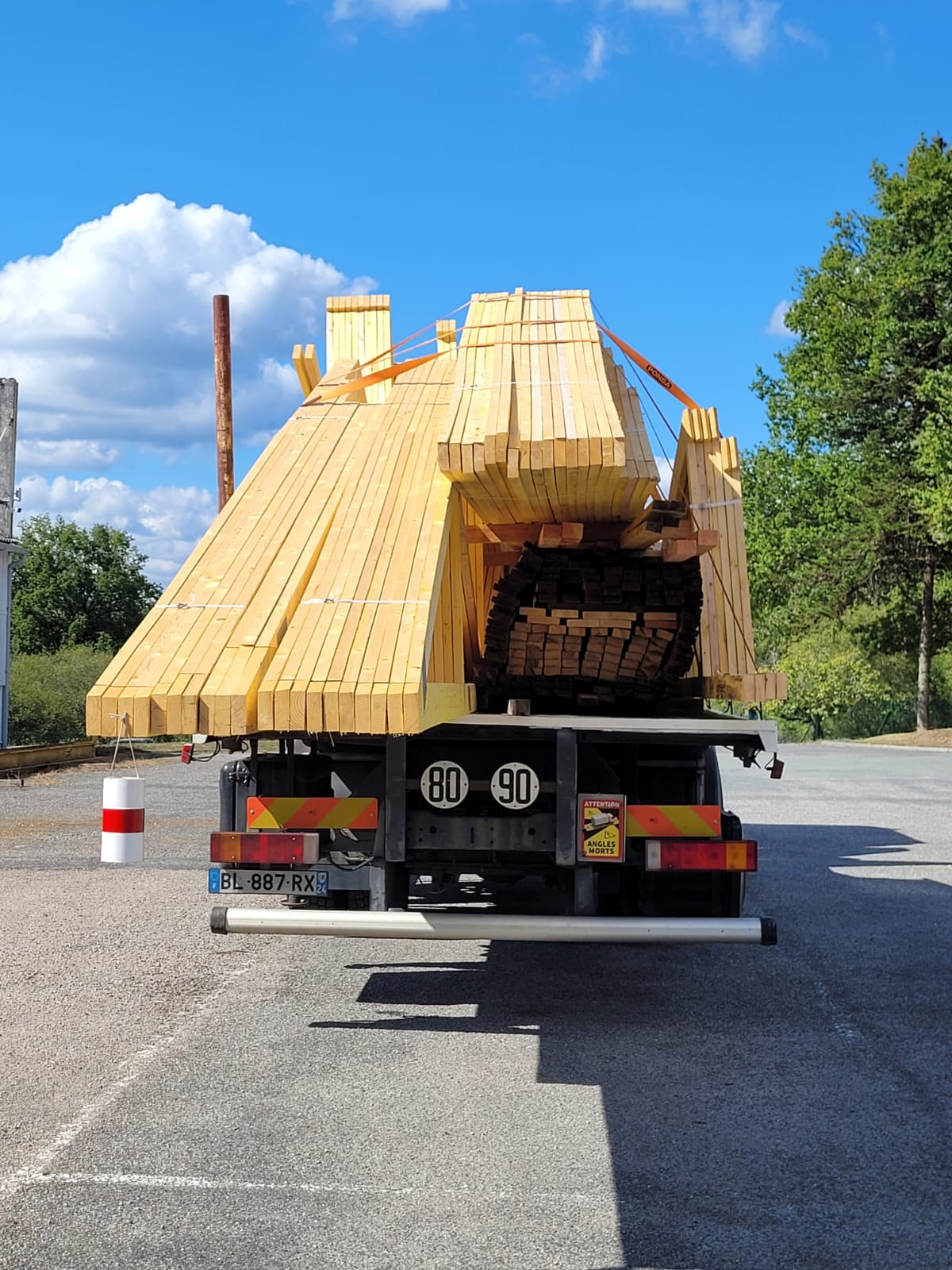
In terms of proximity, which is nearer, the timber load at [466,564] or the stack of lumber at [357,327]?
the timber load at [466,564]

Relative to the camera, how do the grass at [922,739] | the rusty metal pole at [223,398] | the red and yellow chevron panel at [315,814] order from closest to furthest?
the red and yellow chevron panel at [315,814]
the rusty metal pole at [223,398]
the grass at [922,739]

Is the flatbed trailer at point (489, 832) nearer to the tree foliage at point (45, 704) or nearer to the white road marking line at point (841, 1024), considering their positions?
the white road marking line at point (841, 1024)

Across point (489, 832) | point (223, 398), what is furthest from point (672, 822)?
point (223, 398)

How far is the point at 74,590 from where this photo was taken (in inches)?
2756

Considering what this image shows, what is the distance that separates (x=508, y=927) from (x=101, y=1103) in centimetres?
189

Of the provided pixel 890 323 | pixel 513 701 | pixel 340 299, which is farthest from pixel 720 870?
pixel 890 323

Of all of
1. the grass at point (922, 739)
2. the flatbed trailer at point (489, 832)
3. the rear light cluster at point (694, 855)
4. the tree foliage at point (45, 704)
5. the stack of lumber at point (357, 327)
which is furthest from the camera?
the tree foliage at point (45, 704)

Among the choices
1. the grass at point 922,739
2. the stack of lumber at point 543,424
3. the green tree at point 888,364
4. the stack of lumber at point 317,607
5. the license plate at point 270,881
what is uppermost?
the green tree at point 888,364

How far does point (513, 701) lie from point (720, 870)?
133 centimetres

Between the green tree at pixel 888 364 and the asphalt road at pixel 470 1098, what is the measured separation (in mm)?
30982

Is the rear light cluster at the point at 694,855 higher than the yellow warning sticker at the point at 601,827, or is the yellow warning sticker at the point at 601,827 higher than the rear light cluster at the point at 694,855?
the yellow warning sticker at the point at 601,827

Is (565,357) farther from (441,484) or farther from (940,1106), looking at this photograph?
(940,1106)

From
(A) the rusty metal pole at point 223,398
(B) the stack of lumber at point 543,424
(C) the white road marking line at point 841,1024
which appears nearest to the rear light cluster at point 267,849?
(B) the stack of lumber at point 543,424

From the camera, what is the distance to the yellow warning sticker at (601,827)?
626 centimetres
